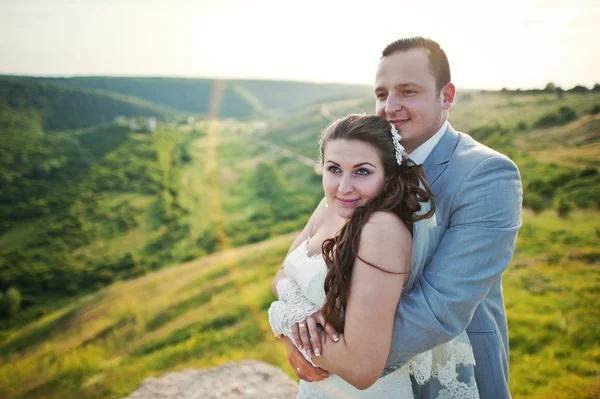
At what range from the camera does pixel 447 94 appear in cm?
300

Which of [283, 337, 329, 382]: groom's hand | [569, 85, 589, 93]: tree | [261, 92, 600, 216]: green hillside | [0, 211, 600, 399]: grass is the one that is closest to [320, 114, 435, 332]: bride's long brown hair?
[283, 337, 329, 382]: groom's hand

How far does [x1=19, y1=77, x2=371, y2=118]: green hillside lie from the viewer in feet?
518

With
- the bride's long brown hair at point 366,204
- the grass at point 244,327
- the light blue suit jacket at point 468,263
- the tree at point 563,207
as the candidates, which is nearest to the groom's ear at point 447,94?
the light blue suit jacket at point 468,263

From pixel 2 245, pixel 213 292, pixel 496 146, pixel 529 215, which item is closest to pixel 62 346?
pixel 213 292

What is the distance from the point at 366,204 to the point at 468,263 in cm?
66

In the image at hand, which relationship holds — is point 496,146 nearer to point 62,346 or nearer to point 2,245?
point 62,346

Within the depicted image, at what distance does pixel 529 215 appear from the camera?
13.4m

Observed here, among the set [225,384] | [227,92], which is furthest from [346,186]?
[227,92]

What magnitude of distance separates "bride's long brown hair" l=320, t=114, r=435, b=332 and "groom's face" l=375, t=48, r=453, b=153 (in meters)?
0.48

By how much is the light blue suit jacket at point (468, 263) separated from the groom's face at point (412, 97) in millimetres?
450

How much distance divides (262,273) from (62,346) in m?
13.0

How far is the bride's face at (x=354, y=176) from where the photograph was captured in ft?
7.39

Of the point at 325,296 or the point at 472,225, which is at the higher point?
the point at 472,225

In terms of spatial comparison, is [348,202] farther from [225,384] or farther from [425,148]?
[225,384]
